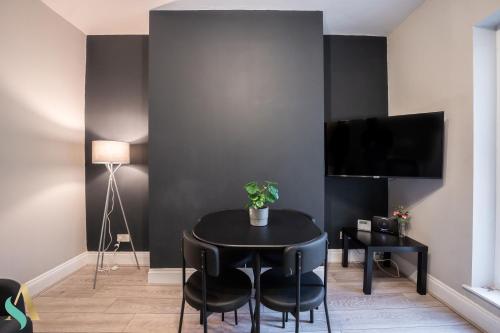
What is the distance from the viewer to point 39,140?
2.33 metres

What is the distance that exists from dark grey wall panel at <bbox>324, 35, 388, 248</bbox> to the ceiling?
0.23m

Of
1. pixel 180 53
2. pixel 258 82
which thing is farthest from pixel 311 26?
pixel 180 53

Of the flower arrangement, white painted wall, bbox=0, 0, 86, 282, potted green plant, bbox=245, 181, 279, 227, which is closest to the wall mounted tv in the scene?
the flower arrangement

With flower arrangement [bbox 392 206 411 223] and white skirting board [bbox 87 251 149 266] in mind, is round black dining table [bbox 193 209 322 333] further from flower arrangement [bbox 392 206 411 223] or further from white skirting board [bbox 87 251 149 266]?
white skirting board [bbox 87 251 149 266]

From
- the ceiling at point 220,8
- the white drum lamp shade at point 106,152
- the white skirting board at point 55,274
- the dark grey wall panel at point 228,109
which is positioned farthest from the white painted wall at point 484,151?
the white skirting board at point 55,274

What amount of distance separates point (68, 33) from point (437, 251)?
14.8 ft

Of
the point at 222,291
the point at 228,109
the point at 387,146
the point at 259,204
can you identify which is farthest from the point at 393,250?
the point at 228,109

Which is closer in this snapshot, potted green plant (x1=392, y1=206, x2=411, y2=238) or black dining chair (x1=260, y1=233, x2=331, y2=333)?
black dining chair (x1=260, y1=233, x2=331, y2=333)

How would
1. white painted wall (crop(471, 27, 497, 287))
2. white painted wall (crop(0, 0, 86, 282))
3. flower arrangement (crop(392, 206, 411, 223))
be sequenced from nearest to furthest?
white painted wall (crop(471, 27, 497, 287)) < white painted wall (crop(0, 0, 86, 282)) < flower arrangement (crop(392, 206, 411, 223))

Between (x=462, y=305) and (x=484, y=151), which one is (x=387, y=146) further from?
(x=462, y=305)

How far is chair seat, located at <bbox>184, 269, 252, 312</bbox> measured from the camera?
1.42 metres

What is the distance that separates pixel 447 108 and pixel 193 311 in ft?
9.49

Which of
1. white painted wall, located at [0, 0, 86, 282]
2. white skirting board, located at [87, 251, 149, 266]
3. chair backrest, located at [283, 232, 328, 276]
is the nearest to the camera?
chair backrest, located at [283, 232, 328, 276]

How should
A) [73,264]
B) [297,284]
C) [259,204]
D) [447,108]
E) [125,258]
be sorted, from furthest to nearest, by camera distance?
[125,258] < [73,264] < [447,108] < [259,204] < [297,284]
